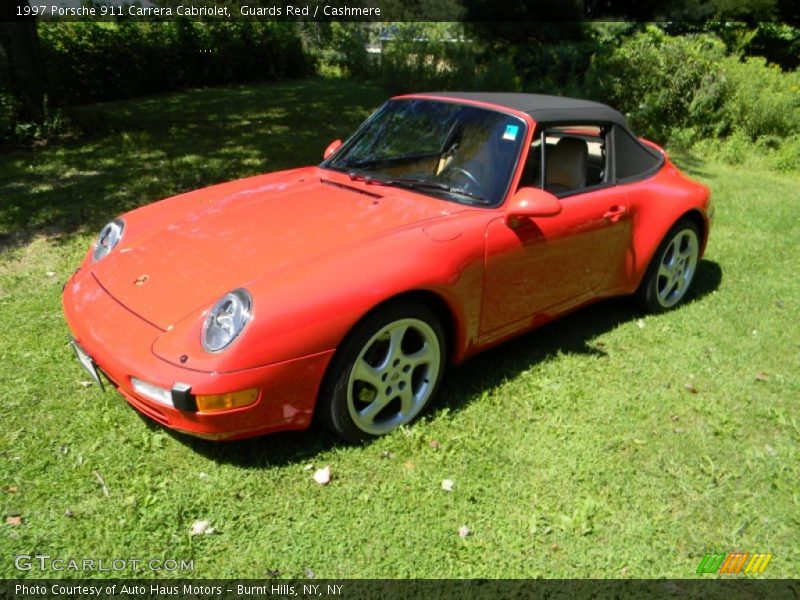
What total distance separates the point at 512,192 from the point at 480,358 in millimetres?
1082

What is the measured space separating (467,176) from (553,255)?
25.3 inches

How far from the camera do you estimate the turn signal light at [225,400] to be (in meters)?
2.29

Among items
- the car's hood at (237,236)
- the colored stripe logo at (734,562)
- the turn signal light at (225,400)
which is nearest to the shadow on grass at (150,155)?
the car's hood at (237,236)

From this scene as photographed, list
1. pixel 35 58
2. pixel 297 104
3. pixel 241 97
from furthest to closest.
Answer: pixel 241 97 → pixel 297 104 → pixel 35 58

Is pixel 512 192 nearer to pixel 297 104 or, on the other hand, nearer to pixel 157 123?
pixel 157 123

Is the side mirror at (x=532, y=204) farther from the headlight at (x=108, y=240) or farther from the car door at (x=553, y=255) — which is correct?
the headlight at (x=108, y=240)

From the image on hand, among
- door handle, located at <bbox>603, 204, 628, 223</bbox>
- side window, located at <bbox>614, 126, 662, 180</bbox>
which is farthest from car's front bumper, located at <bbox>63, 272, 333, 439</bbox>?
side window, located at <bbox>614, 126, 662, 180</bbox>

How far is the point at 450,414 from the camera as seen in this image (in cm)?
316

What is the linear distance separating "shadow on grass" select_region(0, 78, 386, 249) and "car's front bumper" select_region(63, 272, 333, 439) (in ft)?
10.8

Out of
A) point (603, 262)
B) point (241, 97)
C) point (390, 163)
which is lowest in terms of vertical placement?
point (241, 97)

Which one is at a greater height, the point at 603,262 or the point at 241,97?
the point at 603,262

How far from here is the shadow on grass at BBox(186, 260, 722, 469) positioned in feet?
9.12

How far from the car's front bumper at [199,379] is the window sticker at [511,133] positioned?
161cm

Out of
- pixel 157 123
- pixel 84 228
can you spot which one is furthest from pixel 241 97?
pixel 84 228
